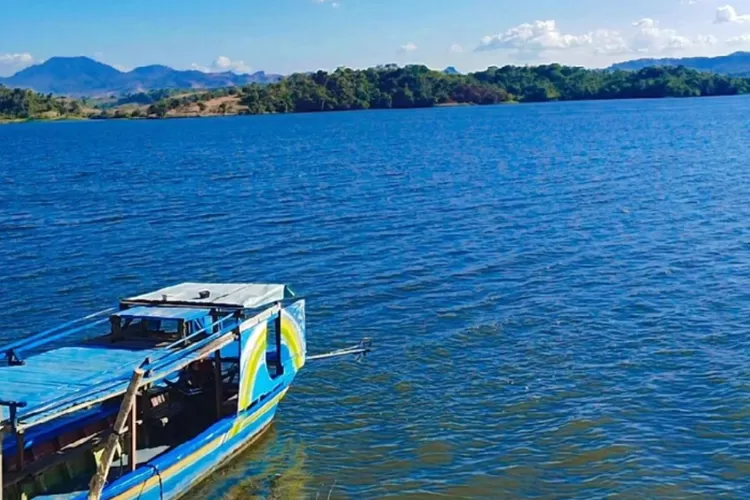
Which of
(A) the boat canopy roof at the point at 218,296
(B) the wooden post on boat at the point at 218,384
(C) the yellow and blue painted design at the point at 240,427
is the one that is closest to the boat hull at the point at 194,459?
(C) the yellow and blue painted design at the point at 240,427

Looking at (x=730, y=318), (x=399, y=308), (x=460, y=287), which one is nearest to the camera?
(x=730, y=318)

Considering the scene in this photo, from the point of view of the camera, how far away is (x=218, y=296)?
1869cm

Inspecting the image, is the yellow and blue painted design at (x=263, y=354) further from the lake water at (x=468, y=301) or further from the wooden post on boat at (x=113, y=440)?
the wooden post on boat at (x=113, y=440)

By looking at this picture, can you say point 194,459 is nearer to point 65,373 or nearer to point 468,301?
point 65,373

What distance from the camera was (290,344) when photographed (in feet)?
64.2

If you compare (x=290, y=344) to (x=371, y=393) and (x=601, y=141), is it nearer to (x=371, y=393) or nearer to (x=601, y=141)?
(x=371, y=393)

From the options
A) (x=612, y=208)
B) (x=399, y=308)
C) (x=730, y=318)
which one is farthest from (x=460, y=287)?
(x=612, y=208)

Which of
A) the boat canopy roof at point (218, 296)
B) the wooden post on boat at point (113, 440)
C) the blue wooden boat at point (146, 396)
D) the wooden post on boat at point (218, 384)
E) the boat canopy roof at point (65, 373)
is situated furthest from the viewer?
the boat canopy roof at point (218, 296)

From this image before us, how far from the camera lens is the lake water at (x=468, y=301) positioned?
17.4 m

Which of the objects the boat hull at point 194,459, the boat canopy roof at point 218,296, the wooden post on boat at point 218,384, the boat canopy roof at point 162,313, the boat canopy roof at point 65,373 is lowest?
the boat hull at point 194,459

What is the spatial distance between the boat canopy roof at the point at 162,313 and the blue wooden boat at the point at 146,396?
0.02 meters

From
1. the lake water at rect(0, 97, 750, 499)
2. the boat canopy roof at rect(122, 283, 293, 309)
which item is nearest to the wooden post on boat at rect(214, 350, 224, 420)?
the boat canopy roof at rect(122, 283, 293, 309)

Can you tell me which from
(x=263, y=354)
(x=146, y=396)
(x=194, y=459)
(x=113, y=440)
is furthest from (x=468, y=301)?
(x=113, y=440)

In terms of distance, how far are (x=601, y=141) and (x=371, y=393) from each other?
78.2 metres
